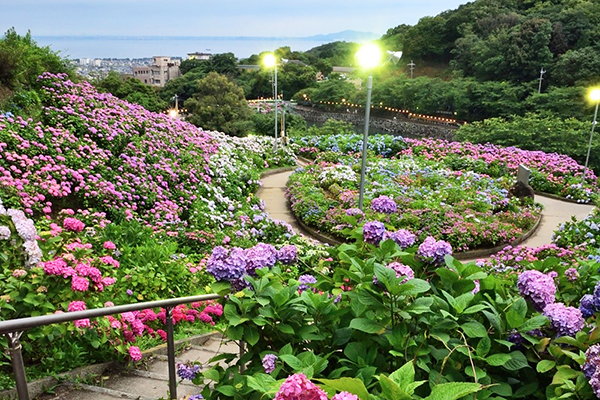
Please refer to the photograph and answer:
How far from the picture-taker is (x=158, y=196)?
8.53 m

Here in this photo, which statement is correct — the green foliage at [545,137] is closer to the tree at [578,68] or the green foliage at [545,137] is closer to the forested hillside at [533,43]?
the tree at [578,68]

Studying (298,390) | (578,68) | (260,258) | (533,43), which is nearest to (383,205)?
(260,258)

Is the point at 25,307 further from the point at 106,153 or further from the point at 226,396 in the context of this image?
the point at 106,153

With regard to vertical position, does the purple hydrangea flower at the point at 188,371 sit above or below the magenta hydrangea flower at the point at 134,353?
above

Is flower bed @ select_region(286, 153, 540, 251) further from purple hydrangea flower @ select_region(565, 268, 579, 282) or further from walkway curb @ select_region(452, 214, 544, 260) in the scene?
purple hydrangea flower @ select_region(565, 268, 579, 282)

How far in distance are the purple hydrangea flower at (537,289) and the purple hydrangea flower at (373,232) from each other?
2.14 ft

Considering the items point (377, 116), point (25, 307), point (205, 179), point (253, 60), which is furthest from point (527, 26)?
point (253, 60)

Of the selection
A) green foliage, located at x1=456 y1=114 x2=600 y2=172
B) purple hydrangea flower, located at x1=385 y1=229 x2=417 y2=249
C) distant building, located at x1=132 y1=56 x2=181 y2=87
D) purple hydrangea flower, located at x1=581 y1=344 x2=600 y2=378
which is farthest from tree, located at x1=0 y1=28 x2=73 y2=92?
distant building, located at x1=132 y1=56 x2=181 y2=87

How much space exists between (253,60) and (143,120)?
92360 millimetres

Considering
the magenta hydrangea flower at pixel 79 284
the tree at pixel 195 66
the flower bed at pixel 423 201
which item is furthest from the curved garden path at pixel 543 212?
the tree at pixel 195 66

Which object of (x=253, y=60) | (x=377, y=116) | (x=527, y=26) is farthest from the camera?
(x=253, y=60)

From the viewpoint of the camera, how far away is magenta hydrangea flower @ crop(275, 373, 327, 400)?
99cm

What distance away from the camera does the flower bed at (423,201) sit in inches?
373

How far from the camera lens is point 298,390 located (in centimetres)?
99
